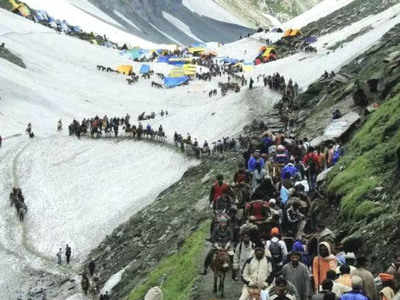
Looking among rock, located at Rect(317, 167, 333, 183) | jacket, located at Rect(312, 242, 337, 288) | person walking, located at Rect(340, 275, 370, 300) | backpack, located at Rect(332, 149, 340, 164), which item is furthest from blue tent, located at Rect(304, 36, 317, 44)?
person walking, located at Rect(340, 275, 370, 300)

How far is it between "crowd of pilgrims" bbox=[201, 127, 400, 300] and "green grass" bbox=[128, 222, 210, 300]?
2270mm

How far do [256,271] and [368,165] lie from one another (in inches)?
362

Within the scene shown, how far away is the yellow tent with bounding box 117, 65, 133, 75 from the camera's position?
9884 centimetres

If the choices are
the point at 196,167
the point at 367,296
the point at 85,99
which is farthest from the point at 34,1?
the point at 367,296

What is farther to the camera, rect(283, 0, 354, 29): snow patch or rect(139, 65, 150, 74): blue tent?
rect(283, 0, 354, 29): snow patch

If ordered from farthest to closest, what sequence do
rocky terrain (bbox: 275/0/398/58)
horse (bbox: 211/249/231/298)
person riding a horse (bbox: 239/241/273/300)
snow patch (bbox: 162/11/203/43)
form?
snow patch (bbox: 162/11/203/43), rocky terrain (bbox: 275/0/398/58), horse (bbox: 211/249/231/298), person riding a horse (bbox: 239/241/273/300)

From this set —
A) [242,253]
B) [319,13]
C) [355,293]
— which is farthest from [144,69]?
[355,293]

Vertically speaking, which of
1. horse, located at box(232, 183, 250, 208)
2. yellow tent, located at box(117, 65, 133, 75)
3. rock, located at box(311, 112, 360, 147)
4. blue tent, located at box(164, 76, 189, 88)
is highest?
yellow tent, located at box(117, 65, 133, 75)

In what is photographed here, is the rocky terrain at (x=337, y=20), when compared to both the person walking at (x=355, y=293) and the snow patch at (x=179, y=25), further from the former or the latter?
the person walking at (x=355, y=293)

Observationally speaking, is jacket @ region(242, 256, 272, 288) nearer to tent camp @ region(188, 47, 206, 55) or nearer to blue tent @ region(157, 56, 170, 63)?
blue tent @ region(157, 56, 170, 63)

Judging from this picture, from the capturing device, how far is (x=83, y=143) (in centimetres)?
5928

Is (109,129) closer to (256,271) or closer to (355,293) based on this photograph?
(256,271)

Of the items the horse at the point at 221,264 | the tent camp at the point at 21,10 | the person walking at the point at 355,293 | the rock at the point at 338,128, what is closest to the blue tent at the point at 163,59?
the tent camp at the point at 21,10

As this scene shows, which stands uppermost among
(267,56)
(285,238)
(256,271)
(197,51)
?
(197,51)
